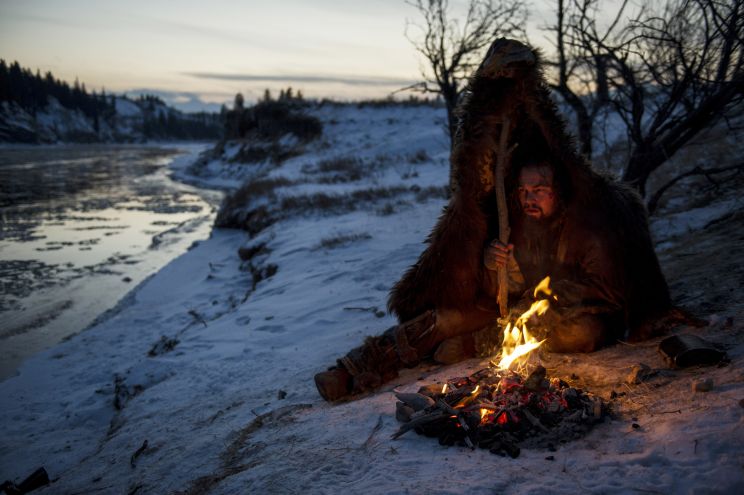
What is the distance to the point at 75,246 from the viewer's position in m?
11.9

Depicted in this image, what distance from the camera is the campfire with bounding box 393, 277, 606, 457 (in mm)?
2490

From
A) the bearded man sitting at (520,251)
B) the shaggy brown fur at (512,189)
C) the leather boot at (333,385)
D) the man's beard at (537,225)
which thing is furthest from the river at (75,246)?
the man's beard at (537,225)

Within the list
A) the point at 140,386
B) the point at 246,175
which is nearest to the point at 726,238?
the point at 140,386

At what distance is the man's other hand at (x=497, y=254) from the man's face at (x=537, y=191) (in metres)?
0.33

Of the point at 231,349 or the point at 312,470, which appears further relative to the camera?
the point at 231,349

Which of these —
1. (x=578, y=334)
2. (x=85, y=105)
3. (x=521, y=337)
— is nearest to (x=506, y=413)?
(x=521, y=337)

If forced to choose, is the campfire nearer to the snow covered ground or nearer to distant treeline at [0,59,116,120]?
the snow covered ground

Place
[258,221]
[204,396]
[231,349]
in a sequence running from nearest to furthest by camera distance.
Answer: [204,396] → [231,349] → [258,221]

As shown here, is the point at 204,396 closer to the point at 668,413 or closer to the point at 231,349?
the point at 231,349

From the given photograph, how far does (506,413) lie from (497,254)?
54.7 inches

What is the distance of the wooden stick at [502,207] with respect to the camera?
353 cm

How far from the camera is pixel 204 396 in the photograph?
448cm

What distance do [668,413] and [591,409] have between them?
351 millimetres

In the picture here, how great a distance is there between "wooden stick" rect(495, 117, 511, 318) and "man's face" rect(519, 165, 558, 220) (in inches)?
6.3
